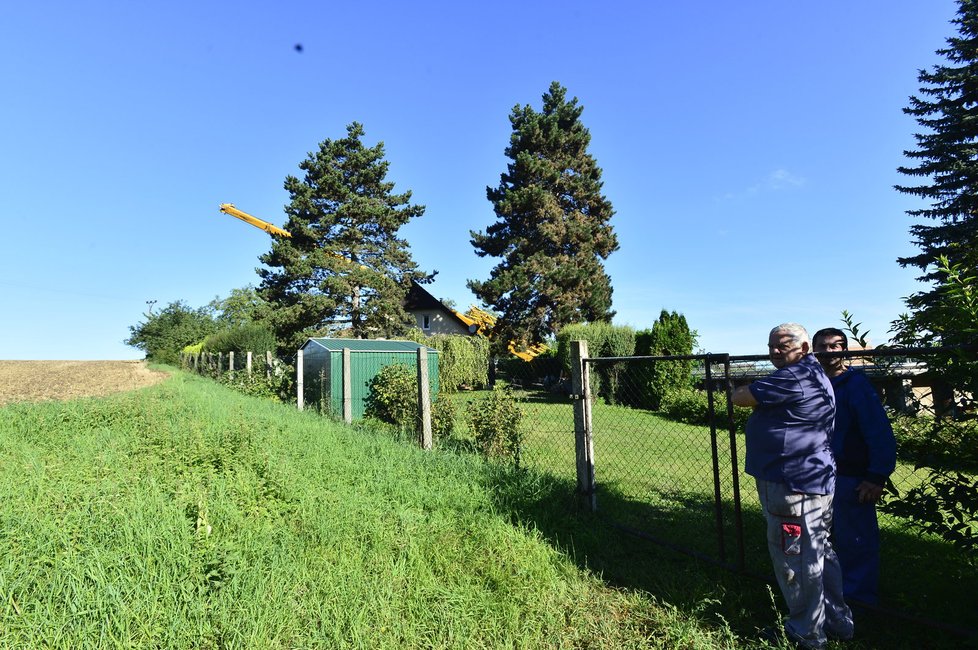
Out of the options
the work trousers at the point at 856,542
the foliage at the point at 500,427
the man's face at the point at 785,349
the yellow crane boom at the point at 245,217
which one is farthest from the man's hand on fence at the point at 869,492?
the yellow crane boom at the point at 245,217

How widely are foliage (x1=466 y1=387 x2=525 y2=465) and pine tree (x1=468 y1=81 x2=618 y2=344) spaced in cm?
2145

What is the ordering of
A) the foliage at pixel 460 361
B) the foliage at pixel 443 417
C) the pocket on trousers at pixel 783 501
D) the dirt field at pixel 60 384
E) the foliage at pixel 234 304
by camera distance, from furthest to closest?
the foliage at pixel 234 304
the foliage at pixel 460 361
the dirt field at pixel 60 384
the foliage at pixel 443 417
the pocket on trousers at pixel 783 501

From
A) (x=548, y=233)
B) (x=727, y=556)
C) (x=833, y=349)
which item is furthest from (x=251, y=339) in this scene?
(x=833, y=349)

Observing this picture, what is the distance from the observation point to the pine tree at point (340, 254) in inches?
→ 1151

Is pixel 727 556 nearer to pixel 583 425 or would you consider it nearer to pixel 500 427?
pixel 583 425

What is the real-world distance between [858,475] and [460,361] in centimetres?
1662

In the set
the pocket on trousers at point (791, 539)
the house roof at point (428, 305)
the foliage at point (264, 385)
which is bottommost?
the pocket on trousers at point (791, 539)

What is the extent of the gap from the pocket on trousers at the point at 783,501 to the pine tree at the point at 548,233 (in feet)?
82.1

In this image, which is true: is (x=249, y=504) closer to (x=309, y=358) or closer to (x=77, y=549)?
(x=77, y=549)

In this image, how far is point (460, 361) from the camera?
63.5ft

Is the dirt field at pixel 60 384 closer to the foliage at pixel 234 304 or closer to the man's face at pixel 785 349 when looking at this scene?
the man's face at pixel 785 349

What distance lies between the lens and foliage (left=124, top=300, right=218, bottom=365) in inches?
1973

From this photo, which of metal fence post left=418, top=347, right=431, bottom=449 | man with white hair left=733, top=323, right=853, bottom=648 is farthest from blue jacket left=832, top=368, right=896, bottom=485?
metal fence post left=418, top=347, right=431, bottom=449

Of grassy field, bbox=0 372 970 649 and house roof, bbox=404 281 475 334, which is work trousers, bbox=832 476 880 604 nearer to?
grassy field, bbox=0 372 970 649
